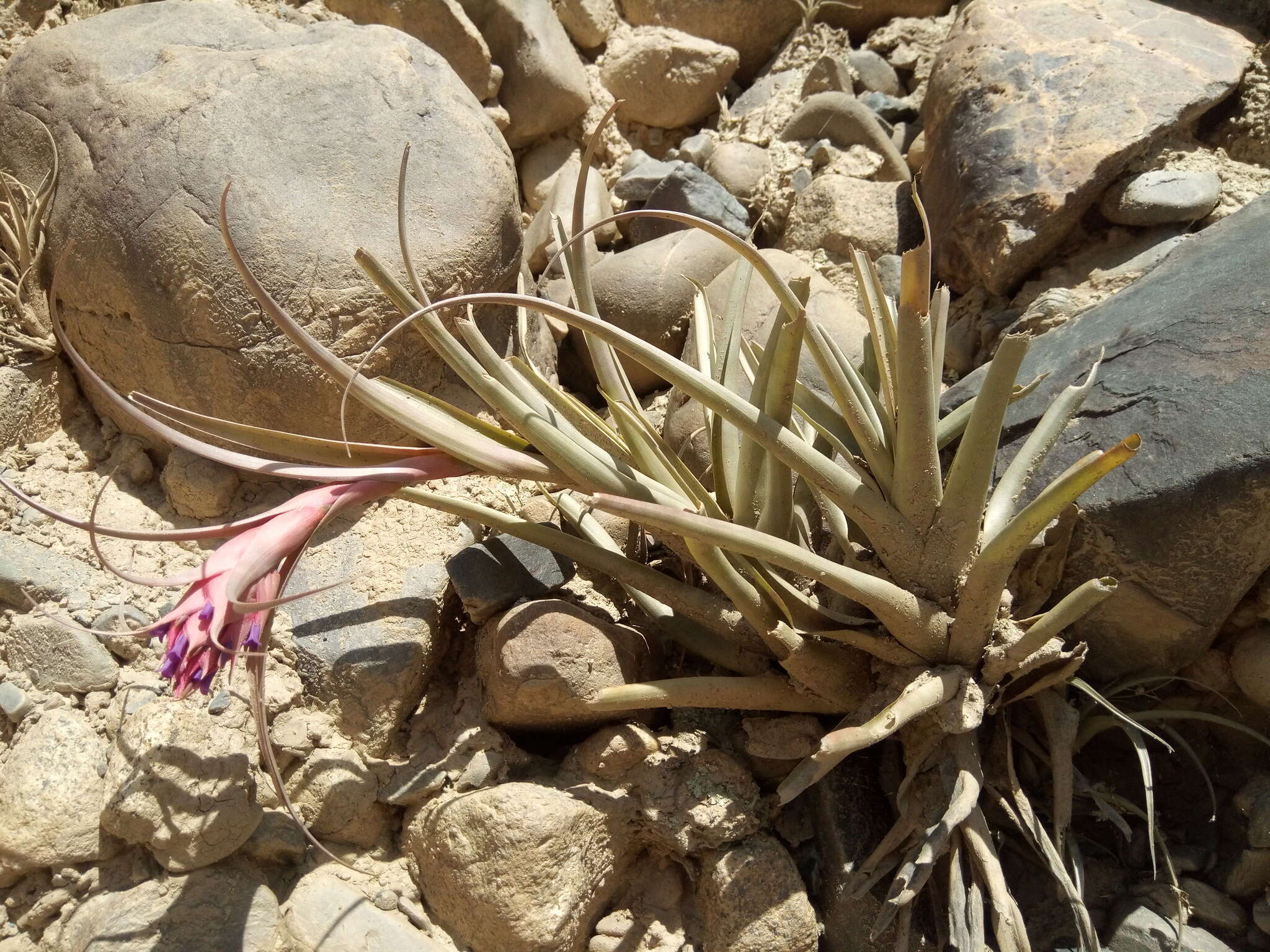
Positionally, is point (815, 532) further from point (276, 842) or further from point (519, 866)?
point (276, 842)

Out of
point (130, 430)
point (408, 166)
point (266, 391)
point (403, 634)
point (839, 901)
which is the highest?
point (408, 166)

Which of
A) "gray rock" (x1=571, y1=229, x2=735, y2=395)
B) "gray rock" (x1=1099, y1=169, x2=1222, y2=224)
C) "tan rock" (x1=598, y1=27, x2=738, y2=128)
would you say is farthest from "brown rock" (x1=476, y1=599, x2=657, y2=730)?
"tan rock" (x1=598, y1=27, x2=738, y2=128)

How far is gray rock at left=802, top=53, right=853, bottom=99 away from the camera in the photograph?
256 centimetres

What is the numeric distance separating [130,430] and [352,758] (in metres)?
0.80

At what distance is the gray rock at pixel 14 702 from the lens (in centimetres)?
142

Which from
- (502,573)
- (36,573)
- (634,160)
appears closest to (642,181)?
(634,160)

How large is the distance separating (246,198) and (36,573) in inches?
28.5

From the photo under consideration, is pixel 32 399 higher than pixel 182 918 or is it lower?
higher

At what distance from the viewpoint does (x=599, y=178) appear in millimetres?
2451

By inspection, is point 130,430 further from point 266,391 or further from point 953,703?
point 953,703

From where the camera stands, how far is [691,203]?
2262 mm

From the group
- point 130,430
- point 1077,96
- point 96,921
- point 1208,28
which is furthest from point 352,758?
point 1208,28

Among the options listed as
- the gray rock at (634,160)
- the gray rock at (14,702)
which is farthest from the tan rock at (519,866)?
the gray rock at (634,160)

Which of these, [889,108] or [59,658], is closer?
[59,658]
